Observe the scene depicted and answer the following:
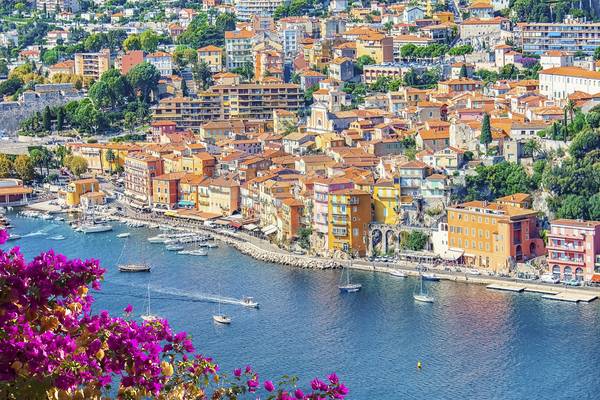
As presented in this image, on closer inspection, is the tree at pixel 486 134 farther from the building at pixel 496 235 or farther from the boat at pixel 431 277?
the boat at pixel 431 277

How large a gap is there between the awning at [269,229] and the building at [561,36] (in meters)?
9.97

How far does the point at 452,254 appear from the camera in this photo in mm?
20812

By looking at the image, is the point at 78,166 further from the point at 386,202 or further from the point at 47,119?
the point at 386,202

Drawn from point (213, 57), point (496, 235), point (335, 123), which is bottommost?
point (496, 235)

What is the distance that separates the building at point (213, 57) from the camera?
1438 inches

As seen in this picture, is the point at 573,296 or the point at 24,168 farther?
the point at 24,168

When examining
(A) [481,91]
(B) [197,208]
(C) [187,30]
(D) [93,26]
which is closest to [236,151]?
(B) [197,208]

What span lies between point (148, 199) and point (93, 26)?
17829 millimetres

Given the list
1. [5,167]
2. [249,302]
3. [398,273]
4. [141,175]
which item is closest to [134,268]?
[249,302]

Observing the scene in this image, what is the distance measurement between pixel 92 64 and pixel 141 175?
11.3m

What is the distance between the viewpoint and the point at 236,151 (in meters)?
27.3

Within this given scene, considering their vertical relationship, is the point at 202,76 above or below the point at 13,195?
above

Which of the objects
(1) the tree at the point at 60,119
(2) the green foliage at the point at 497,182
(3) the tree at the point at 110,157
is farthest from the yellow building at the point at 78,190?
(2) the green foliage at the point at 497,182

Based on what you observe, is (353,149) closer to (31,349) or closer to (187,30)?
(187,30)
